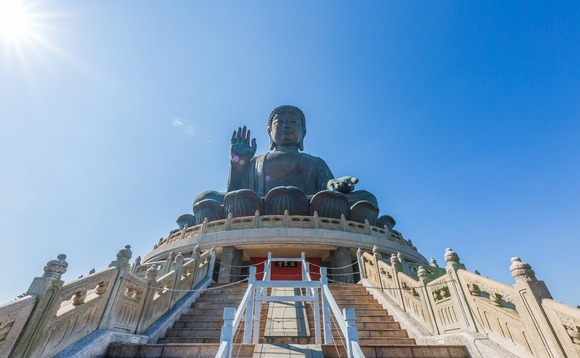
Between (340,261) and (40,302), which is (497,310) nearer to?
(40,302)

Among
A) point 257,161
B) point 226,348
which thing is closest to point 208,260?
point 226,348

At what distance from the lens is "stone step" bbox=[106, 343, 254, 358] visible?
365 cm

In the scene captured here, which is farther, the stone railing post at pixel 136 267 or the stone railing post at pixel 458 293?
the stone railing post at pixel 136 267

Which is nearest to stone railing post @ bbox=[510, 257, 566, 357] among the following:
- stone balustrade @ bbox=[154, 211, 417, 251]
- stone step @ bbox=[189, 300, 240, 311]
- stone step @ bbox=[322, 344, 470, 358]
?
stone step @ bbox=[322, 344, 470, 358]

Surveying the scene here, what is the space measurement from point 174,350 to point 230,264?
785 cm

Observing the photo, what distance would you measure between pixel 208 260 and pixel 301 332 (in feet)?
18.8

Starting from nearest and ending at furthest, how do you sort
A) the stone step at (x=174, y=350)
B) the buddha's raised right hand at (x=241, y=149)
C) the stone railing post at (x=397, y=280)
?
the stone step at (x=174, y=350)
the stone railing post at (x=397, y=280)
the buddha's raised right hand at (x=241, y=149)

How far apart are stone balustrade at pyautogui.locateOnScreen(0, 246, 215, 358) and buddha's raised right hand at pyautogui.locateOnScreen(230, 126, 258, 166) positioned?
14.1 m

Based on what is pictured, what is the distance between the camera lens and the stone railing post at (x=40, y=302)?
9.93ft

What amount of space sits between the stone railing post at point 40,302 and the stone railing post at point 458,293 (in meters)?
5.80

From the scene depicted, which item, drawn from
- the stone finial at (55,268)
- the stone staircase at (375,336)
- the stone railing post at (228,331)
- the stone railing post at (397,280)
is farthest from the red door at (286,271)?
the stone railing post at (228,331)

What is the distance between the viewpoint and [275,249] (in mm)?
12438

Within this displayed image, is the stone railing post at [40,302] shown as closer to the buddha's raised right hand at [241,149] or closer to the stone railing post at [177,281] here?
the stone railing post at [177,281]

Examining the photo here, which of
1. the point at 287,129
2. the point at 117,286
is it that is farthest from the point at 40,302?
the point at 287,129
